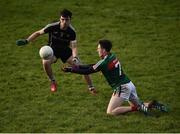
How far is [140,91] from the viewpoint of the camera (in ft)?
40.2

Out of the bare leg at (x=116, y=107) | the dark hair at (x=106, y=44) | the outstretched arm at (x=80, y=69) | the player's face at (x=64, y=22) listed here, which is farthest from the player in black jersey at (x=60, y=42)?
the bare leg at (x=116, y=107)

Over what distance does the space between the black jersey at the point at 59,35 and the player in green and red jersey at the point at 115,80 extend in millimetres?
1678

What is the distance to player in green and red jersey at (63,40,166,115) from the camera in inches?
406

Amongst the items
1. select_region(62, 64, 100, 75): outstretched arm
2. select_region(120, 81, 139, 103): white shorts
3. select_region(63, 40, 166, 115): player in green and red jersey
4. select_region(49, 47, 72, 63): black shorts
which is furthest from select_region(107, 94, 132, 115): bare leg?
select_region(49, 47, 72, 63): black shorts

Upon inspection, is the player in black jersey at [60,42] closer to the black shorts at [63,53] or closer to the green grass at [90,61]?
the black shorts at [63,53]

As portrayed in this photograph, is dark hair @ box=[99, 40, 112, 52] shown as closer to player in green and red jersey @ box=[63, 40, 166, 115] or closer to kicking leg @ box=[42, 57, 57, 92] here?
player in green and red jersey @ box=[63, 40, 166, 115]

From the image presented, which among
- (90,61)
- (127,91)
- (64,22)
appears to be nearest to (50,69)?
(64,22)

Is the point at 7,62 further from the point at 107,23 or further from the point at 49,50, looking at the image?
the point at 107,23

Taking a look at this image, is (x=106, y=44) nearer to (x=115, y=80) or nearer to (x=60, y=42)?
(x=115, y=80)

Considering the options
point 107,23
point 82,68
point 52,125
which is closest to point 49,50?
point 82,68

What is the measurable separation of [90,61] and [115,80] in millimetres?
→ 4656

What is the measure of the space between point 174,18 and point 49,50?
1001cm

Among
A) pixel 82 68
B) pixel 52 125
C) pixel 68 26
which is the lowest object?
pixel 52 125

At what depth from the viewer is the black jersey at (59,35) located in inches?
463
